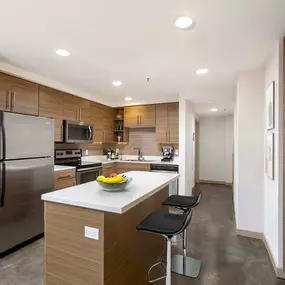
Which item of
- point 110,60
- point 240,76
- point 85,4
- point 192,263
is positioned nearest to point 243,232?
point 192,263

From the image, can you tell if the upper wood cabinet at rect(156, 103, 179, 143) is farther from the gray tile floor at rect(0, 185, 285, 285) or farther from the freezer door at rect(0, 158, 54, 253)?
the freezer door at rect(0, 158, 54, 253)

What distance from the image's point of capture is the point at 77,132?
4180 mm

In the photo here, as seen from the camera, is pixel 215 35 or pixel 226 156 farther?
pixel 226 156

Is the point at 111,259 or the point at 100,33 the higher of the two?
the point at 100,33

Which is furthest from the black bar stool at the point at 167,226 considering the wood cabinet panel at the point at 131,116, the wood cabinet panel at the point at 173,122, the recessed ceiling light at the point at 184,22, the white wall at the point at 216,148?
the white wall at the point at 216,148

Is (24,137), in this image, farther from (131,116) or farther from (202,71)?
(131,116)

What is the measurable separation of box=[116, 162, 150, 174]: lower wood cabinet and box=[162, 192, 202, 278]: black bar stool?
7.93ft

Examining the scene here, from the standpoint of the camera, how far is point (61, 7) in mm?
1629

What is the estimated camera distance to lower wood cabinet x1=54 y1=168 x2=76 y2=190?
3216mm

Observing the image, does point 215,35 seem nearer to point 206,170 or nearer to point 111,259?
point 111,259

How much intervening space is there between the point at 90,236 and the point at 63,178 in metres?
2.13

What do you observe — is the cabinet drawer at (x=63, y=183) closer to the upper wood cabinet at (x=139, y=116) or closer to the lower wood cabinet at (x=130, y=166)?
the lower wood cabinet at (x=130, y=166)

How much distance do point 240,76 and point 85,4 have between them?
2350mm

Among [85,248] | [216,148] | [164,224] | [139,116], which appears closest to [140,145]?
[139,116]
